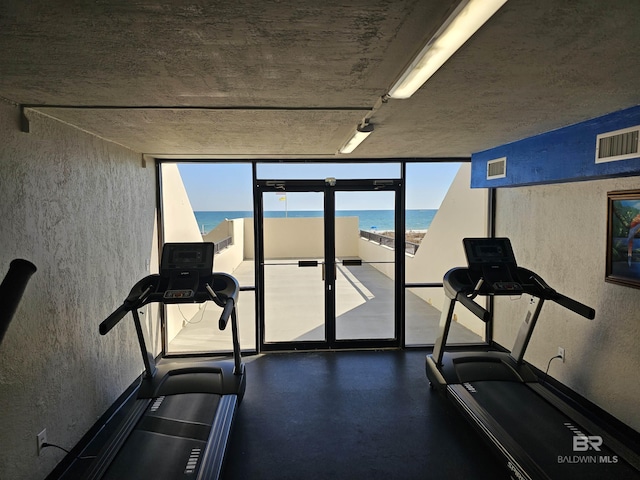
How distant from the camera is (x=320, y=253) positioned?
521 cm

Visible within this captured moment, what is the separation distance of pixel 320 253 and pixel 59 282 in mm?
3087

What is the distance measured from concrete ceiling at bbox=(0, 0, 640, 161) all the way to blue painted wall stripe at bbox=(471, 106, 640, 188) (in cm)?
12

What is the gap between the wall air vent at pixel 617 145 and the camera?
2521mm

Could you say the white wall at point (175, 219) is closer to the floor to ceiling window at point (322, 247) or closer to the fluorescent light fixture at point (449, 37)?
the floor to ceiling window at point (322, 247)

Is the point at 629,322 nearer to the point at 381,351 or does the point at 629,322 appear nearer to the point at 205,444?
the point at 381,351

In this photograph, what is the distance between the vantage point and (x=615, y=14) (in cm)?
135

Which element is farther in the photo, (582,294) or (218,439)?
(582,294)

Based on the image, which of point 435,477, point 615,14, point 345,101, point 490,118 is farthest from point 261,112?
point 435,477

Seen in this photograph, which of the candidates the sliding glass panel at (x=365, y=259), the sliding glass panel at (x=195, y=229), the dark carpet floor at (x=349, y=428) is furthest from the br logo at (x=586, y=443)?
the sliding glass panel at (x=195, y=229)

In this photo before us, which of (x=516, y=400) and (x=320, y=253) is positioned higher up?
(x=320, y=253)

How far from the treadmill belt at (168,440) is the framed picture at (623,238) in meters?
3.48

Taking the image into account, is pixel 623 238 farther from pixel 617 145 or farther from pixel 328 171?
pixel 328 171

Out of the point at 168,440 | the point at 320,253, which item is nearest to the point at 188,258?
the point at 168,440
